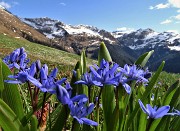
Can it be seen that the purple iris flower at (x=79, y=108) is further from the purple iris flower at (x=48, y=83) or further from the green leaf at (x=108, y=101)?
the green leaf at (x=108, y=101)

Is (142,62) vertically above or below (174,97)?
above

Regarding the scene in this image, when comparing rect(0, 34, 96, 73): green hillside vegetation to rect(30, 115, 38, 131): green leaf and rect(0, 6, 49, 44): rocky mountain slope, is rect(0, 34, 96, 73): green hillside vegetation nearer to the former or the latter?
rect(30, 115, 38, 131): green leaf

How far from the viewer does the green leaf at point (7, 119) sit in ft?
5.35

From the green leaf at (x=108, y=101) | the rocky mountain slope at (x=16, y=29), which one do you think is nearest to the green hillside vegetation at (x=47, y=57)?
the green leaf at (x=108, y=101)

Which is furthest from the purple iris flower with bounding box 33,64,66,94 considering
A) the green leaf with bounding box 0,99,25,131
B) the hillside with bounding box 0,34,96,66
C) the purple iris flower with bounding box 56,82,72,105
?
the hillside with bounding box 0,34,96,66

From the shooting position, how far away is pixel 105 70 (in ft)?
6.60

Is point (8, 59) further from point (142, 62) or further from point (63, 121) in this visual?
point (142, 62)

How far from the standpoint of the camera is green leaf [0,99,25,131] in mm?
1631

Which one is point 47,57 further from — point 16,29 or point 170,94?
point 16,29

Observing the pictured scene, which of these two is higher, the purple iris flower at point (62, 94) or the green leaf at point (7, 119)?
the purple iris flower at point (62, 94)

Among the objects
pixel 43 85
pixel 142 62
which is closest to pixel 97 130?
pixel 43 85

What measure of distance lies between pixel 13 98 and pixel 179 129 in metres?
1.31

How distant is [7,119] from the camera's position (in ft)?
5.43

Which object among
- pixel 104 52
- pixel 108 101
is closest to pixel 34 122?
pixel 108 101
